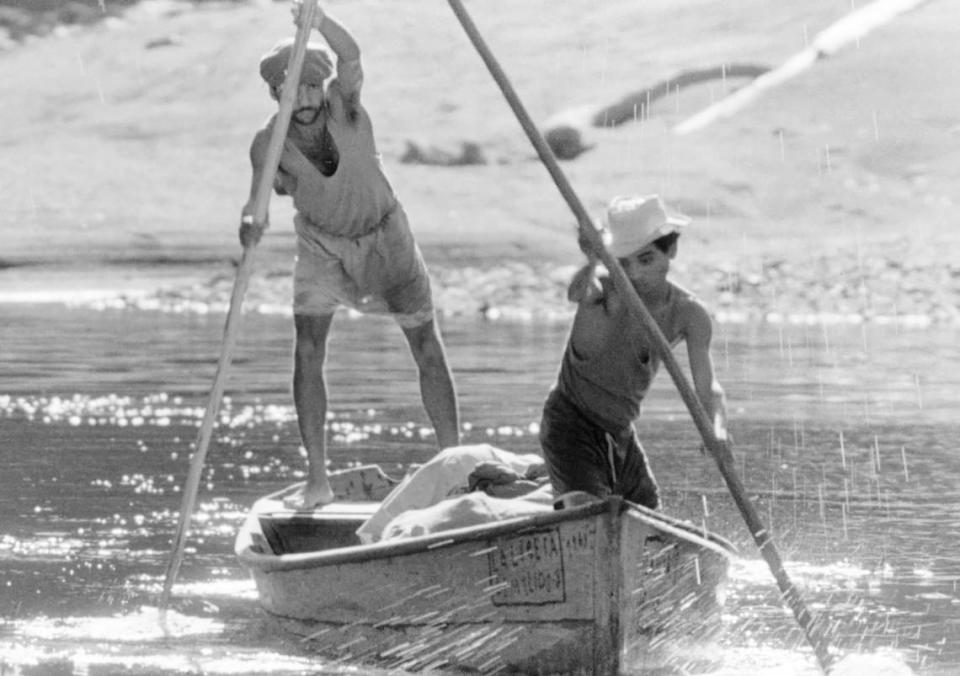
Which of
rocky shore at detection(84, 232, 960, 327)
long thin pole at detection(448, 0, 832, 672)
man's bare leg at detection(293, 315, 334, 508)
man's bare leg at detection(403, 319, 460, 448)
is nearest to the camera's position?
long thin pole at detection(448, 0, 832, 672)

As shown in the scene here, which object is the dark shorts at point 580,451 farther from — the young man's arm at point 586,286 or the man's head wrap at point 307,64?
the man's head wrap at point 307,64

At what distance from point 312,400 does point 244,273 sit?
0.74 metres

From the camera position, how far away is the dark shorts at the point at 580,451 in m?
8.24

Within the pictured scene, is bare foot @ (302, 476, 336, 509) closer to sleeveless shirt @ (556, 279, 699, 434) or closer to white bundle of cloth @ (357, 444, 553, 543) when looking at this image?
white bundle of cloth @ (357, 444, 553, 543)

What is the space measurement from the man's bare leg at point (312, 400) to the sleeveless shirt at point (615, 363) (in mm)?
1633

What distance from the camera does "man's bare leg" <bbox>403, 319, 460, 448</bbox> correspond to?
9.87m

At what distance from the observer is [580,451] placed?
27.1 ft

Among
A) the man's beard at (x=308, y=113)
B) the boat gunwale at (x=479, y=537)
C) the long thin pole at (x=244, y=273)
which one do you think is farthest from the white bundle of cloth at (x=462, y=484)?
the man's beard at (x=308, y=113)

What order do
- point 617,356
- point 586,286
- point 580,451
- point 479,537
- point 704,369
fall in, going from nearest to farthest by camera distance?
point 479,537 → point 704,369 → point 586,286 → point 617,356 → point 580,451

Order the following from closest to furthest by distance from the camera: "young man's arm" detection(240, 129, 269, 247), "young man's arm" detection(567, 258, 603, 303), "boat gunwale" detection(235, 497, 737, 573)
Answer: "boat gunwale" detection(235, 497, 737, 573) < "young man's arm" detection(567, 258, 603, 303) < "young man's arm" detection(240, 129, 269, 247)

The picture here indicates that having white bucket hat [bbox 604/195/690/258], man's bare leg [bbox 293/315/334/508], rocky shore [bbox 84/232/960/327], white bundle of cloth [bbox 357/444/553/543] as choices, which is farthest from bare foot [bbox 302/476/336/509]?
rocky shore [bbox 84/232/960/327]

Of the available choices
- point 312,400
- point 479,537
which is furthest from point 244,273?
point 479,537

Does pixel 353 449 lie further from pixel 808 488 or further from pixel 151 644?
pixel 151 644

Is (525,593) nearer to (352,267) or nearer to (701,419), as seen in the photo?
(701,419)
